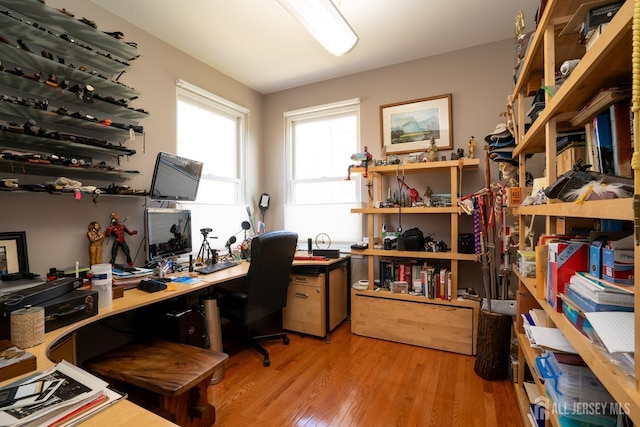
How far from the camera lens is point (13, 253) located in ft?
5.32

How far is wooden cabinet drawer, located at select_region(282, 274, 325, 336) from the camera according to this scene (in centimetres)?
270

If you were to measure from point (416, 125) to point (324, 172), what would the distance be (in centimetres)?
115

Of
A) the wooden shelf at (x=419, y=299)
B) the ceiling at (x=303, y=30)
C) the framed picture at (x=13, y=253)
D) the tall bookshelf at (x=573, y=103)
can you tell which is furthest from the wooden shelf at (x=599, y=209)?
the framed picture at (x=13, y=253)

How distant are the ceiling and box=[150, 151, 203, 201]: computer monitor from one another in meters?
1.01

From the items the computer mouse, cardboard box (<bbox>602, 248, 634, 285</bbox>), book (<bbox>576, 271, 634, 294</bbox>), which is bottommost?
the computer mouse

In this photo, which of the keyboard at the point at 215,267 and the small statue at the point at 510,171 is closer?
the small statue at the point at 510,171

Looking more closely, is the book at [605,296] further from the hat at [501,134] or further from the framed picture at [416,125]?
the framed picture at [416,125]

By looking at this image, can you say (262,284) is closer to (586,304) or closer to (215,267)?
(215,267)

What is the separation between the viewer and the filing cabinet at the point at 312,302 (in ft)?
8.86

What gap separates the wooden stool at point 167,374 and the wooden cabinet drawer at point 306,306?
121 centimetres

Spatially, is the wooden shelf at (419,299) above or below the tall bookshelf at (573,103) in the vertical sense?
below

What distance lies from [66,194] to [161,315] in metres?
1.03

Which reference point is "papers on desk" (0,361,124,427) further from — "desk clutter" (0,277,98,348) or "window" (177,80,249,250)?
"window" (177,80,249,250)

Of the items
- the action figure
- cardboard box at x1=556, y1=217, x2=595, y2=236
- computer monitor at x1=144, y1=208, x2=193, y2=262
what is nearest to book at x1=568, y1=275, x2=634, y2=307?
cardboard box at x1=556, y1=217, x2=595, y2=236
